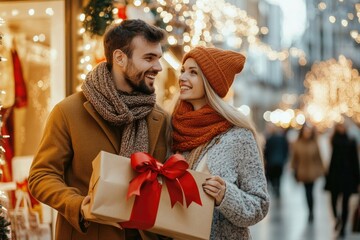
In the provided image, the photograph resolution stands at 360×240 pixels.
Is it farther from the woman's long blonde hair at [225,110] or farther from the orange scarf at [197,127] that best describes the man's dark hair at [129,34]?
the orange scarf at [197,127]

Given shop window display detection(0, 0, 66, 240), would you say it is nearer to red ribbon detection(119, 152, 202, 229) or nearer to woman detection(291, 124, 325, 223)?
red ribbon detection(119, 152, 202, 229)

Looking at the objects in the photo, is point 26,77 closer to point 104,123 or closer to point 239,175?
point 104,123

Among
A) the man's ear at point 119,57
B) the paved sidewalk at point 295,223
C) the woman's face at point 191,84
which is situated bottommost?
the paved sidewalk at point 295,223

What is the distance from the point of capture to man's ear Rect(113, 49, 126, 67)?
395 cm

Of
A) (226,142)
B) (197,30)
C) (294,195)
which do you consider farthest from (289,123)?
(226,142)

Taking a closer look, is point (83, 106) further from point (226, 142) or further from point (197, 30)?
point (197, 30)

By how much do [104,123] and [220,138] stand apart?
0.64 meters

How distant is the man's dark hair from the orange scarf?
463mm

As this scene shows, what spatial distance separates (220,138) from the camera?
13.3ft

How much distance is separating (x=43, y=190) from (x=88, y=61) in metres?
3.28

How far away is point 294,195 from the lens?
20.9 metres

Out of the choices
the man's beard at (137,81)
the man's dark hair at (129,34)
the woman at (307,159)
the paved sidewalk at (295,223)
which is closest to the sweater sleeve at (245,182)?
the man's beard at (137,81)

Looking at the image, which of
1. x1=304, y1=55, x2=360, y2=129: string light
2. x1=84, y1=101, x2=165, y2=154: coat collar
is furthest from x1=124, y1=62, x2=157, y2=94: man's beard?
x1=304, y1=55, x2=360, y2=129: string light

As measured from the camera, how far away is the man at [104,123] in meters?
3.81
